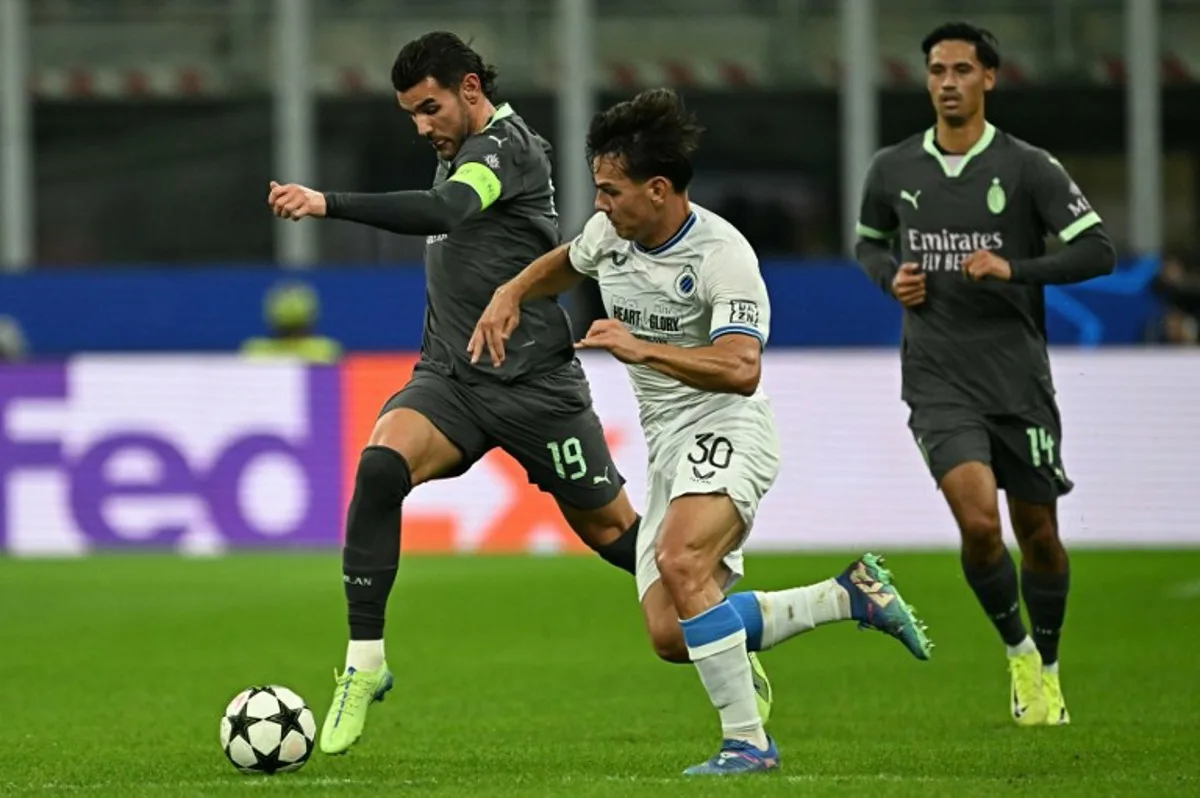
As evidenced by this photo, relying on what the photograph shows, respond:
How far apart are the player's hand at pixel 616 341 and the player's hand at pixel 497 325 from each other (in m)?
1.06

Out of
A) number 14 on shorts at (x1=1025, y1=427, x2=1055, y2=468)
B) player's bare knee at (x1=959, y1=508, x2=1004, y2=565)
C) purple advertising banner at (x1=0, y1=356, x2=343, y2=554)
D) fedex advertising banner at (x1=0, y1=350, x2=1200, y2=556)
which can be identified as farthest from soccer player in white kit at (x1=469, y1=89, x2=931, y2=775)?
purple advertising banner at (x1=0, y1=356, x2=343, y2=554)

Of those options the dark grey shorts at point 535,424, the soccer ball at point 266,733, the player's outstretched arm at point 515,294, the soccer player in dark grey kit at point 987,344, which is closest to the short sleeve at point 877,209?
the soccer player in dark grey kit at point 987,344

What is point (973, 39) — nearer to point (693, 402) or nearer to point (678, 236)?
point (678, 236)

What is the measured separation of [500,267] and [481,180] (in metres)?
0.57

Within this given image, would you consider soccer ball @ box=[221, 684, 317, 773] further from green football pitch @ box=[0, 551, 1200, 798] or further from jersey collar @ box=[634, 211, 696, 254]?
jersey collar @ box=[634, 211, 696, 254]

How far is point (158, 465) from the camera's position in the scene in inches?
666

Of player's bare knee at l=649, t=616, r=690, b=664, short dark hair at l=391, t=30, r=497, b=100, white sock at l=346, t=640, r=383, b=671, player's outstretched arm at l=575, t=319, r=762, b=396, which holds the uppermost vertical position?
short dark hair at l=391, t=30, r=497, b=100

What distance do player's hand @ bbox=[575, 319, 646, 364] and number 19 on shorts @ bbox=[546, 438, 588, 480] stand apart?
1.68 meters

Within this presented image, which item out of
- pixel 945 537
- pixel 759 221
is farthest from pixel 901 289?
pixel 759 221

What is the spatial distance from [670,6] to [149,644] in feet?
45.4

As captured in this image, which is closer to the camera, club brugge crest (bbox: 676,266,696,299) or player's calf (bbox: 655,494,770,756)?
player's calf (bbox: 655,494,770,756)

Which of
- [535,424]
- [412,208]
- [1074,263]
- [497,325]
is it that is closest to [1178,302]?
[1074,263]

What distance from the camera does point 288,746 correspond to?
7.32 meters

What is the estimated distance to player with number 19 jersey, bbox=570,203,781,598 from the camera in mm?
7215
